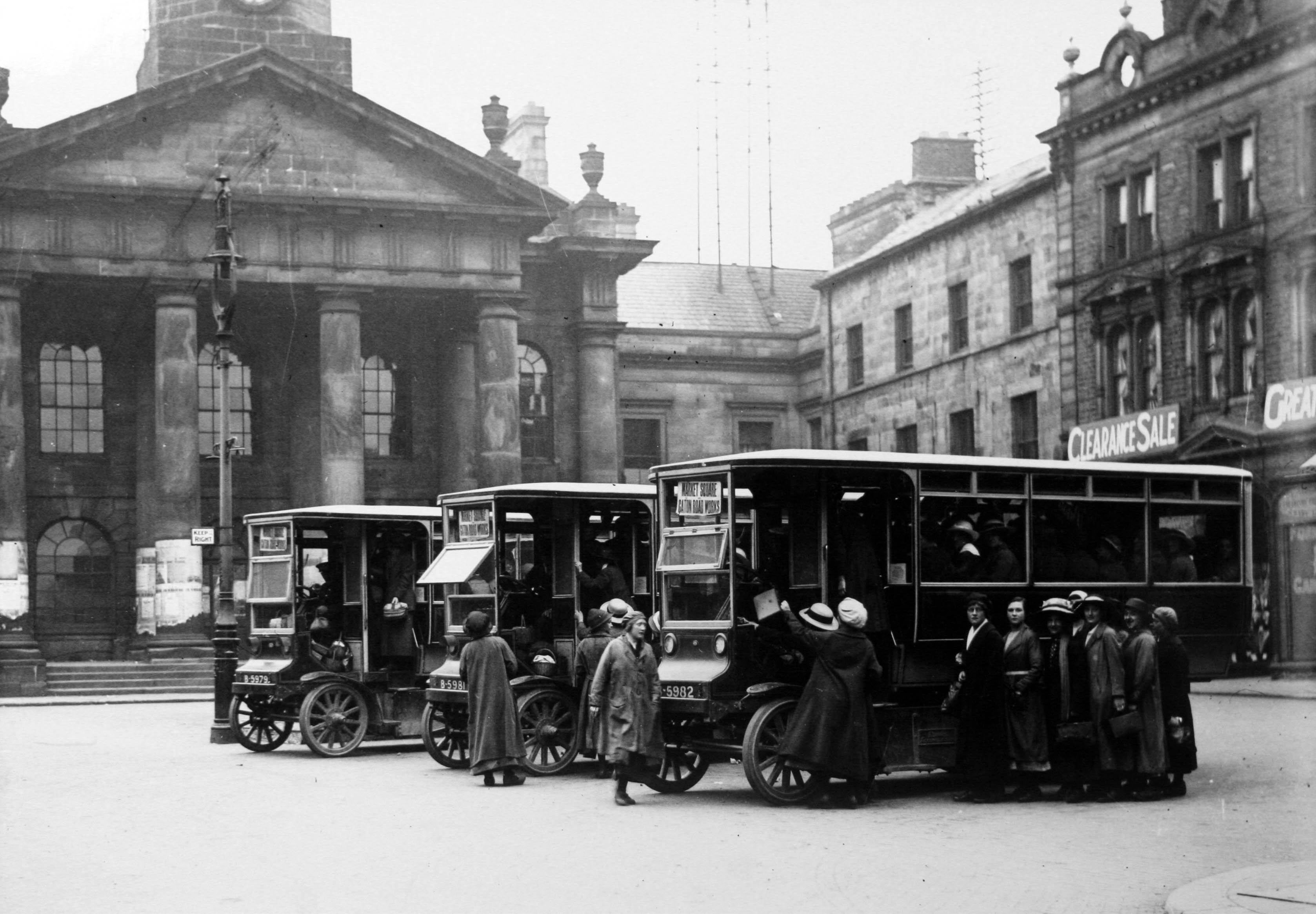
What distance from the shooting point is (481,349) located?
41.3 meters

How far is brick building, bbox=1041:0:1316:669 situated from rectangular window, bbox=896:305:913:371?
7.77m

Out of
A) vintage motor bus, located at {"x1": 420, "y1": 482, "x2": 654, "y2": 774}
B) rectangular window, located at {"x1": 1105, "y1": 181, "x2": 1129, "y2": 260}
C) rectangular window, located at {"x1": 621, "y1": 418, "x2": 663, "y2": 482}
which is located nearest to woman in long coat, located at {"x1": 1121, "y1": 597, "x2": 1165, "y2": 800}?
vintage motor bus, located at {"x1": 420, "y1": 482, "x2": 654, "y2": 774}

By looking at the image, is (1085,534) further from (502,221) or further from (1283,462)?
(502,221)

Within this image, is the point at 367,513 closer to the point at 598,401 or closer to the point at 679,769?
the point at 679,769

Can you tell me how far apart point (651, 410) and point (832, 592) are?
38.3 meters

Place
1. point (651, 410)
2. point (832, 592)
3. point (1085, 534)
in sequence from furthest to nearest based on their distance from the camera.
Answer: point (651, 410) < point (1085, 534) < point (832, 592)

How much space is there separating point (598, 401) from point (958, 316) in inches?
355

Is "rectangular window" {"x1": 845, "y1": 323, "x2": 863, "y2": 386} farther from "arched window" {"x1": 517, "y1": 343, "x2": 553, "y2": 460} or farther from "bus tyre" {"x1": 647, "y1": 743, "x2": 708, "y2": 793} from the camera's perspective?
"bus tyre" {"x1": 647, "y1": 743, "x2": 708, "y2": 793}

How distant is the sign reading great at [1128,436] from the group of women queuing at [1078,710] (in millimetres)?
19767

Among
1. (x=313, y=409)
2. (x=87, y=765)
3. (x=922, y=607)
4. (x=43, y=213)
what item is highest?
(x=43, y=213)

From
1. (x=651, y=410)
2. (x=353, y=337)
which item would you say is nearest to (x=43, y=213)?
(x=353, y=337)

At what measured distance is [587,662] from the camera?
17.7 metres

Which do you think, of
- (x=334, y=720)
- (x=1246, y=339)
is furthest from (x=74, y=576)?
(x=1246, y=339)

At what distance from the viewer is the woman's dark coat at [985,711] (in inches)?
597
